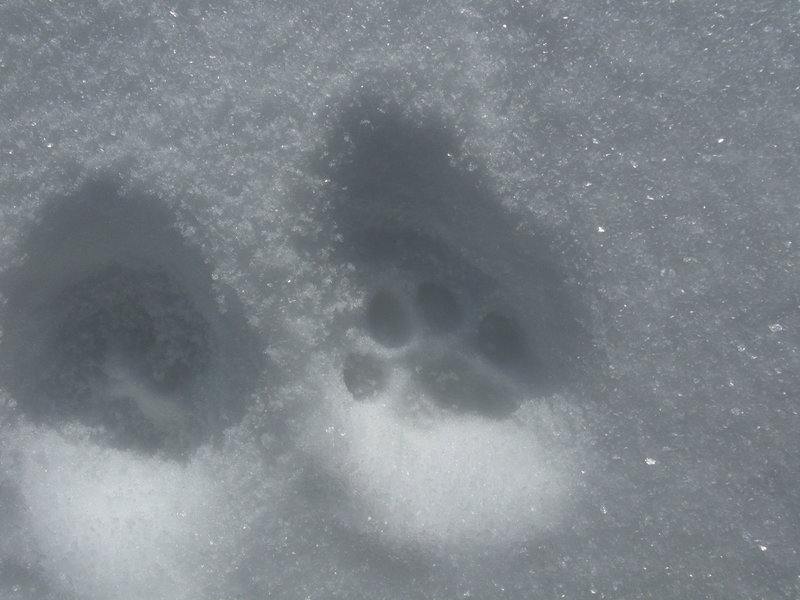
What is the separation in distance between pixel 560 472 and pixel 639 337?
215mm

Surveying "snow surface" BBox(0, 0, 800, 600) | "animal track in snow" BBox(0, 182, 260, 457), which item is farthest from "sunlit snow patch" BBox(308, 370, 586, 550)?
"animal track in snow" BBox(0, 182, 260, 457)

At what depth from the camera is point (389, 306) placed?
100 centimetres

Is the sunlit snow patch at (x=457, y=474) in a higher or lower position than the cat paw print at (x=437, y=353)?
lower

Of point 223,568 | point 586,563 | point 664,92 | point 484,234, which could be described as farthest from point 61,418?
point 664,92

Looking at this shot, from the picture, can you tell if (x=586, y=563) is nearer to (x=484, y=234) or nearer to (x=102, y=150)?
(x=484, y=234)

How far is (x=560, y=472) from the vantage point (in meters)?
0.96

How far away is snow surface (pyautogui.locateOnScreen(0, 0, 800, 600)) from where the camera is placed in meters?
0.95

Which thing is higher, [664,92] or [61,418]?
[664,92]

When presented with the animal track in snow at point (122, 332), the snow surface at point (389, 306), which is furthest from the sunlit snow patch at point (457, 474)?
the animal track in snow at point (122, 332)

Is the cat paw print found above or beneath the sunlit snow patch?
above

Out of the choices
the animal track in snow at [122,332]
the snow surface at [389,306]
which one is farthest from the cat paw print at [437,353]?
the animal track in snow at [122,332]

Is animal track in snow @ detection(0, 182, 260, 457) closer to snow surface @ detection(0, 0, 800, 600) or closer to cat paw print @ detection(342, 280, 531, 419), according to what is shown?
snow surface @ detection(0, 0, 800, 600)

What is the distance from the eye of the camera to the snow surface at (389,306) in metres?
0.95

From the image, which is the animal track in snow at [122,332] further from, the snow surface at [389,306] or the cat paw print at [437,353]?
the cat paw print at [437,353]
